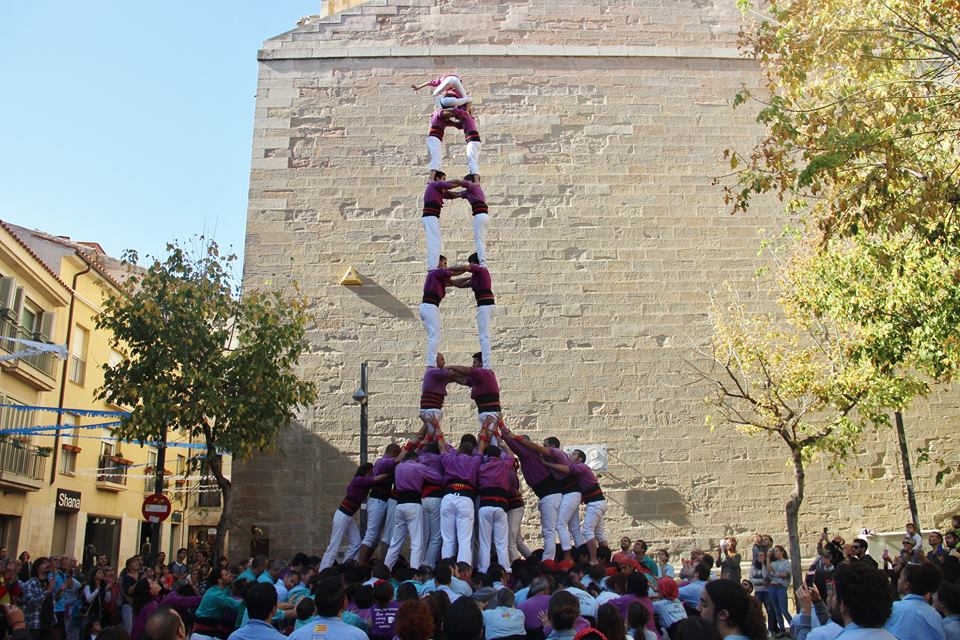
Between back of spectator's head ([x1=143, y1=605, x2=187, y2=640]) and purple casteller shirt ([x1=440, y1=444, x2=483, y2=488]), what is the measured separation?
5201 millimetres

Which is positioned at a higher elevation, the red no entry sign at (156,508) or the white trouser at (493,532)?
the red no entry sign at (156,508)

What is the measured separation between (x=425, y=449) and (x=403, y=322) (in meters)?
6.36

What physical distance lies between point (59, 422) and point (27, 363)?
2383 millimetres

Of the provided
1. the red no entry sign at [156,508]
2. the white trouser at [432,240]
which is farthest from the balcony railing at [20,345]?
the white trouser at [432,240]

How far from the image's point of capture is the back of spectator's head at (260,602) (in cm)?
441

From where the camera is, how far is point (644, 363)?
51.8ft

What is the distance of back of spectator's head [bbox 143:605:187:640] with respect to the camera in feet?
11.4

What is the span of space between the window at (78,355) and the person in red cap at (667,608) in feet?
59.6

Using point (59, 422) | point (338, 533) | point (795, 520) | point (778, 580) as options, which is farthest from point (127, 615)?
point (59, 422)

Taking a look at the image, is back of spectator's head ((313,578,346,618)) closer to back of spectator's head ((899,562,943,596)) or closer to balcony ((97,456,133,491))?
back of spectator's head ((899,562,943,596))

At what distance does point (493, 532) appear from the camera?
8.72m

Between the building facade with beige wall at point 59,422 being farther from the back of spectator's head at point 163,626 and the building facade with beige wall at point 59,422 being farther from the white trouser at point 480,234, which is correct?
the back of spectator's head at point 163,626

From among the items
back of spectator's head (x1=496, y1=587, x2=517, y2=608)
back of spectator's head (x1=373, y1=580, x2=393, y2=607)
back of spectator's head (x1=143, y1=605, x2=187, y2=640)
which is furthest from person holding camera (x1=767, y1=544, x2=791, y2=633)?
back of spectator's head (x1=143, y1=605, x2=187, y2=640)

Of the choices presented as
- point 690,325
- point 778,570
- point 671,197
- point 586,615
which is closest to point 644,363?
point 690,325
